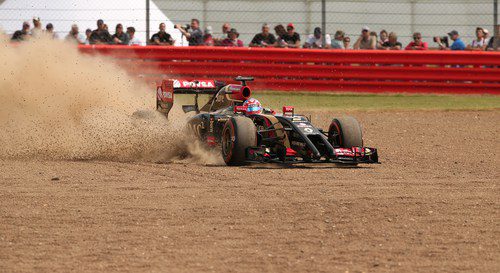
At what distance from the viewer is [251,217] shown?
27.4 feet

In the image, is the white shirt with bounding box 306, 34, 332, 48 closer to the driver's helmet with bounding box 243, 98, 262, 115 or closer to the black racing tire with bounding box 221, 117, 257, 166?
the driver's helmet with bounding box 243, 98, 262, 115

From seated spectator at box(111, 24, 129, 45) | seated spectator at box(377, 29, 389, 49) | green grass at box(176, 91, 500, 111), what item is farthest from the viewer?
seated spectator at box(377, 29, 389, 49)

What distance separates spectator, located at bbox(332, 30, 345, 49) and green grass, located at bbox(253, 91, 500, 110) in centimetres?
127

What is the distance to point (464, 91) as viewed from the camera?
22344 millimetres

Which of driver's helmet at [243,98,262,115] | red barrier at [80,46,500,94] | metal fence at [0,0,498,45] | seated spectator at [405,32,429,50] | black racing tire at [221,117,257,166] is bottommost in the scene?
black racing tire at [221,117,257,166]

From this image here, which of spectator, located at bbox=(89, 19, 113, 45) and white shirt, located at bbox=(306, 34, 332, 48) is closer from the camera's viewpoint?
spectator, located at bbox=(89, 19, 113, 45)

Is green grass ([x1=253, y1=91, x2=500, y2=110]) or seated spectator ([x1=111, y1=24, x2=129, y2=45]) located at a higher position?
seated spectator ([x1=111, y1=24, x2=129, y2=45])

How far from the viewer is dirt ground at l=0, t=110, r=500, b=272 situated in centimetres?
690

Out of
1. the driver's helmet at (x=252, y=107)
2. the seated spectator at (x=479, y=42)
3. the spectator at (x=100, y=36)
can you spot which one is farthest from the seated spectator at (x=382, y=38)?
the driver's helmet at (x=252, y=107)

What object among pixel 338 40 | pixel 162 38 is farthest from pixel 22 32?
pixel 338 40

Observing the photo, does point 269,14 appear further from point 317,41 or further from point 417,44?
point 417,44

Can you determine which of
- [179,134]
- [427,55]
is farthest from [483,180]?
[427,55]

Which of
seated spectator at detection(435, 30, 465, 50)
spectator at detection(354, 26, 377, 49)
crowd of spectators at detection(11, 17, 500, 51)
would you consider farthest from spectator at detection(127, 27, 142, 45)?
seated spectator at detection(435, 30, 465, 50)

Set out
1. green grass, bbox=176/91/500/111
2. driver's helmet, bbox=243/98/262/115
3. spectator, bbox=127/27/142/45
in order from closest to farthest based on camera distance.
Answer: driver's helmet, bbox=243/98/262/115 < green grass, bbox=176/91/500/111 < spectator, bbox=127/27/142/45
